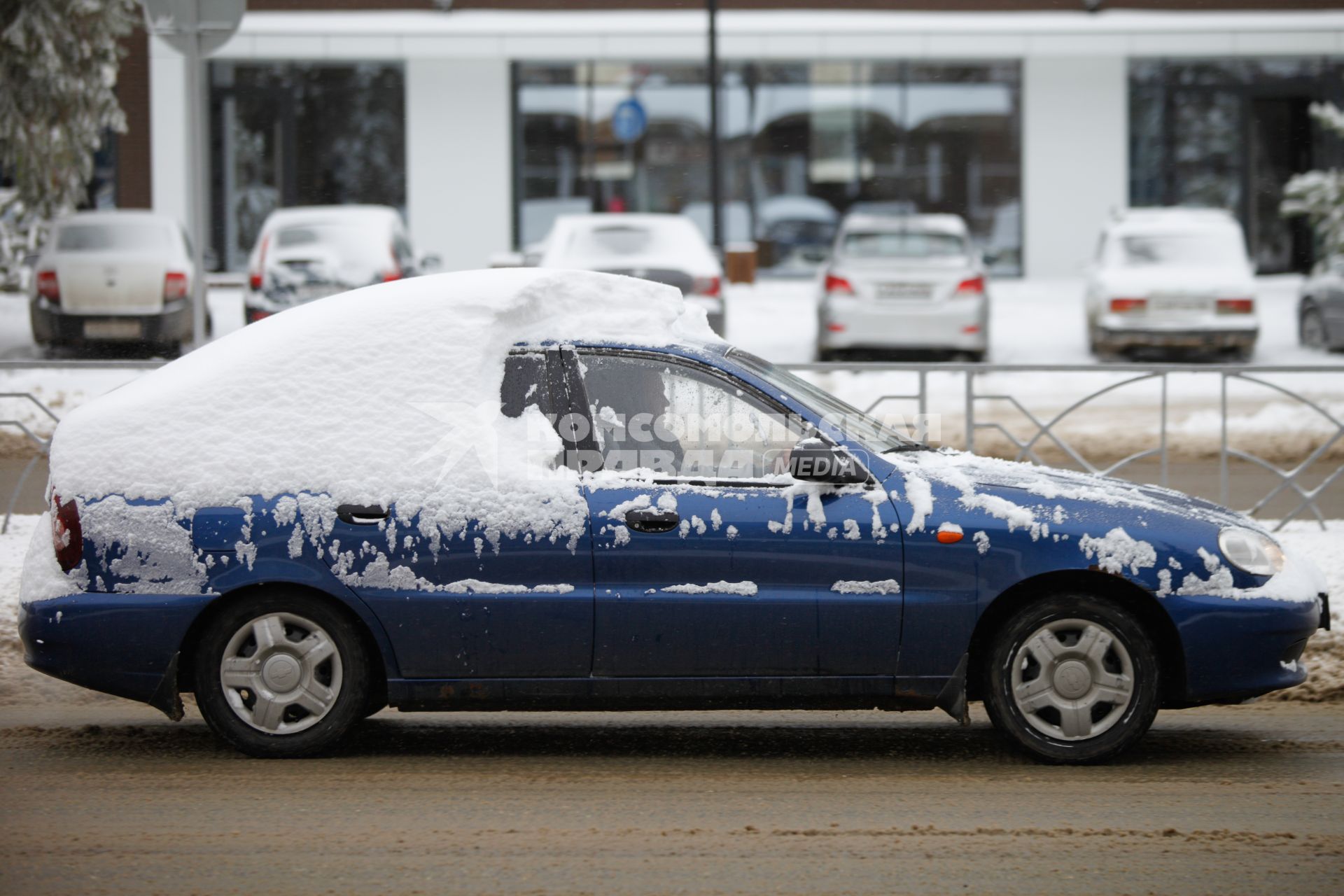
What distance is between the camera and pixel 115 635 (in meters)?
5.92

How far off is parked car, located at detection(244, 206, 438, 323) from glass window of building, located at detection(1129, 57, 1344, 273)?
1528 centimetres

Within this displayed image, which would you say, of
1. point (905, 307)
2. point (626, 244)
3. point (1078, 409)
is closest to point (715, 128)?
point (626, 244)

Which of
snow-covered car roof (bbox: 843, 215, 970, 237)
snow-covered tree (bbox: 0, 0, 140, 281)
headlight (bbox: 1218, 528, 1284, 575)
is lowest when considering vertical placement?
headlight (bbox: 1218, 528, 1284, 575)

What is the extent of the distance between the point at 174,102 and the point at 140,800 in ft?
86.3

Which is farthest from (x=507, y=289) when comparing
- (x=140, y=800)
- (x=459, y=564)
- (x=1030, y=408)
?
(x=1030, y=408)

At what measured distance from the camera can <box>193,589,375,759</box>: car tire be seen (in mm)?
5918

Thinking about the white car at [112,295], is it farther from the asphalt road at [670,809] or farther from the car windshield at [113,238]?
the asphalt road at [670,809]

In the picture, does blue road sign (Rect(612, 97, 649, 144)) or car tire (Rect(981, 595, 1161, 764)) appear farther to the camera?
blue road sign (Rect(612, 97, 649, 144))

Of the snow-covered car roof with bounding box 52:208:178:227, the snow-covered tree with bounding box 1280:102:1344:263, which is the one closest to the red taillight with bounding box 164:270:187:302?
the snow-covered car roof with bounding box 52:208:178:227

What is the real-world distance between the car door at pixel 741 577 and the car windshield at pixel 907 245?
13.8 metres

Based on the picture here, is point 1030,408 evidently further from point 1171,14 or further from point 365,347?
point 1171,14

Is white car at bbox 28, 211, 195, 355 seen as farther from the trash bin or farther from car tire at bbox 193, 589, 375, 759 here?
car tire at bbox 193, 589, 375, 759

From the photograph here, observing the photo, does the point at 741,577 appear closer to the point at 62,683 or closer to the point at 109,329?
the point at 62,683

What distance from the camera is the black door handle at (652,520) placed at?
580cm
